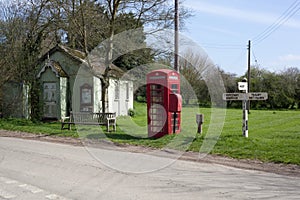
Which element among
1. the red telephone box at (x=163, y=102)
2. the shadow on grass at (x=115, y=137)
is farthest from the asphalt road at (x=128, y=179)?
the shadow on grass at (x=115, y=137)

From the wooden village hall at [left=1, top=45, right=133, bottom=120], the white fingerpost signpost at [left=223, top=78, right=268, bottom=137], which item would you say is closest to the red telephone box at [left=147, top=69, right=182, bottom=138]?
the white fingerpost signpost at [left=223, top=78, right=268, bottom=137]

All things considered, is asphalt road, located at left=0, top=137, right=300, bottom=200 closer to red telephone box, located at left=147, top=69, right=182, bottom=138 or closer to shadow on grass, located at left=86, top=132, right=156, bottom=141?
red telephone box, located at left=147, top=69, right=182, bottom=138

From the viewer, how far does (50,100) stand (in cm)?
2492

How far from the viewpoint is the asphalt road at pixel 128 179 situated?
21.2 ft

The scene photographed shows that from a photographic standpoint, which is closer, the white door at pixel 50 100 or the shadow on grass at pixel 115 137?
the shadow on grass at pixel 115 137

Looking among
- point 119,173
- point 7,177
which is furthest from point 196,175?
point 7,177

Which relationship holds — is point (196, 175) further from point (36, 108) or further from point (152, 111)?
point (36, 108)

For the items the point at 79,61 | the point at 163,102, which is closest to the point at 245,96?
the point at 163,102

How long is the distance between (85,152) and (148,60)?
903cm

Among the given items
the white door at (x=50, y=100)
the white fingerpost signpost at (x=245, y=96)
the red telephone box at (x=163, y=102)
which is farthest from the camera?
the white door at (x=50, y=100)

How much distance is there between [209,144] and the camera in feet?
40.7

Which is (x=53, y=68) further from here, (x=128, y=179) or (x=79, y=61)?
(x=128, y=179)

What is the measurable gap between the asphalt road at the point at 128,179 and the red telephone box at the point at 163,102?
3364 millimetres

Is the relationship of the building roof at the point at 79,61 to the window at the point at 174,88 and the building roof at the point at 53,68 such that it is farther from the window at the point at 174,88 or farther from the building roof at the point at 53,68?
the window at the point at 174,88
